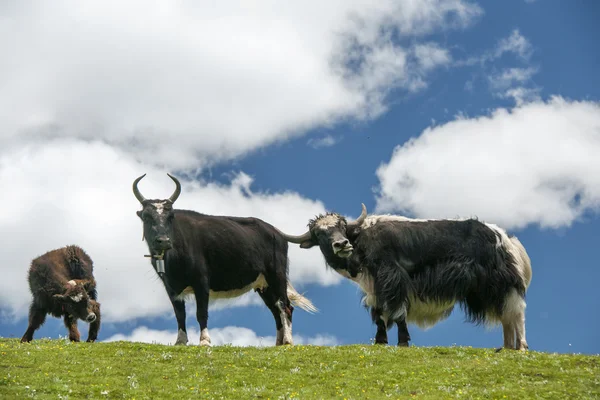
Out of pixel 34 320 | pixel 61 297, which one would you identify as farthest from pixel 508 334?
pixel 34 320

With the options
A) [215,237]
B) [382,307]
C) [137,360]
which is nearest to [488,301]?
[382,307]

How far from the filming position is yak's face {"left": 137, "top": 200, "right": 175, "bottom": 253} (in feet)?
68.1

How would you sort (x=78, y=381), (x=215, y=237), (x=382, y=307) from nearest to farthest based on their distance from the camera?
(x=78, y=381) → (x=382, y=307) → (x=215, y=237)

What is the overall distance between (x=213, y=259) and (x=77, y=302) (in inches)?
228

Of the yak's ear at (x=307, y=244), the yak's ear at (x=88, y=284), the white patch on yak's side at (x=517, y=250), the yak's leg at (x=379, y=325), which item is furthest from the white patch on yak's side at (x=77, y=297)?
the white patch on yak's side at (x=517, y=250)

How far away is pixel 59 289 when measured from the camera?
2539 cm

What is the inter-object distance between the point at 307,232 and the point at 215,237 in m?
2.80

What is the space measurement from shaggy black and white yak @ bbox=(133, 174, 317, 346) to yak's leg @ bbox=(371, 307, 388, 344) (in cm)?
280

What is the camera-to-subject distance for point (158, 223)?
2097cm

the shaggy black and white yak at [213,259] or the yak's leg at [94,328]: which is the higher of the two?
the shaggy black and white yak at [213,259]

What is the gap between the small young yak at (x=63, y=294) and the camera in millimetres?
25000

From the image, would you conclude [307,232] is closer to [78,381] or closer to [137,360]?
[137,360]

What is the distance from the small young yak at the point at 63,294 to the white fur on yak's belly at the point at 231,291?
A: 4.92 meters

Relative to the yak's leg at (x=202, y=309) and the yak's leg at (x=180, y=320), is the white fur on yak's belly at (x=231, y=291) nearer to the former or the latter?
the yak's leg at (x=180, y=320)
